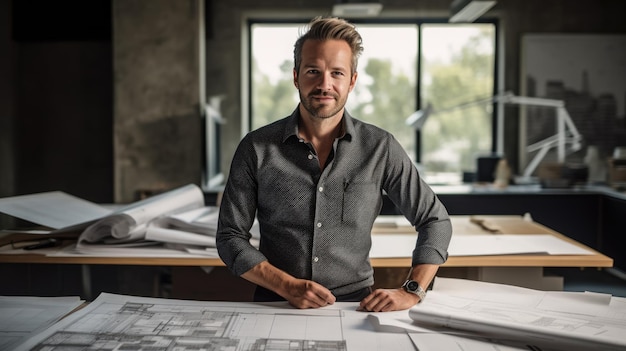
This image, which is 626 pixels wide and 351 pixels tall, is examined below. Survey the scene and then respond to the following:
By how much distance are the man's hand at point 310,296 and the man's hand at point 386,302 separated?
0.08 m

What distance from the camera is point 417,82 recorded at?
5.81 metres

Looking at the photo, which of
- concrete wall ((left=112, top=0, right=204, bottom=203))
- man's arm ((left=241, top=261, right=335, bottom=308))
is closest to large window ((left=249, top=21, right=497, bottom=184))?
concrete wall ((left=112, top=0, right=204, bottom=203))

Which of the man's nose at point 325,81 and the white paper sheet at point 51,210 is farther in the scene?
the white paper sheet at point 51,210

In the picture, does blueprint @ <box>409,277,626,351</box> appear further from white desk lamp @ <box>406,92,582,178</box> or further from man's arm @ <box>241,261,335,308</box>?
white desk lamp @ <box>406,92,582,178</box>

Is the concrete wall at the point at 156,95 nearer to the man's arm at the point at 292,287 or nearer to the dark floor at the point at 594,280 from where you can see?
the dark floor at the point at 594,280

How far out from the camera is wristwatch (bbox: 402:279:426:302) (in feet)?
4.72

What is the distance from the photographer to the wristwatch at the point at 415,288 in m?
1.44

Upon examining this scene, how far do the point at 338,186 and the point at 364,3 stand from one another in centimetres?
305

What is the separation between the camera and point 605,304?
132cm

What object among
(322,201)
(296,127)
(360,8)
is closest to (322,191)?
(322,201)

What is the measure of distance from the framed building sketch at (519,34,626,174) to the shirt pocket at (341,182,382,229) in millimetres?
4368

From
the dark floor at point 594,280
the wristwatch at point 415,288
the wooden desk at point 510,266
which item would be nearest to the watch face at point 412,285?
the wristwatch at point 415,288

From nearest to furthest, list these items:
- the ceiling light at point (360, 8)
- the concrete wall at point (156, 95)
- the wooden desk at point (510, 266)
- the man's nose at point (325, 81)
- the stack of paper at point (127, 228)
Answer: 1. the man's nose at point (325, 81)
2. the wooden desk at point (510, 266)
3. the stack of paper at point (127, 228)
4. the concrete wall at point (156, 95)
5. the ceiling light at point (360, 8)

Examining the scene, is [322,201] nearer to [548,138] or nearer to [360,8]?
[360,8]
